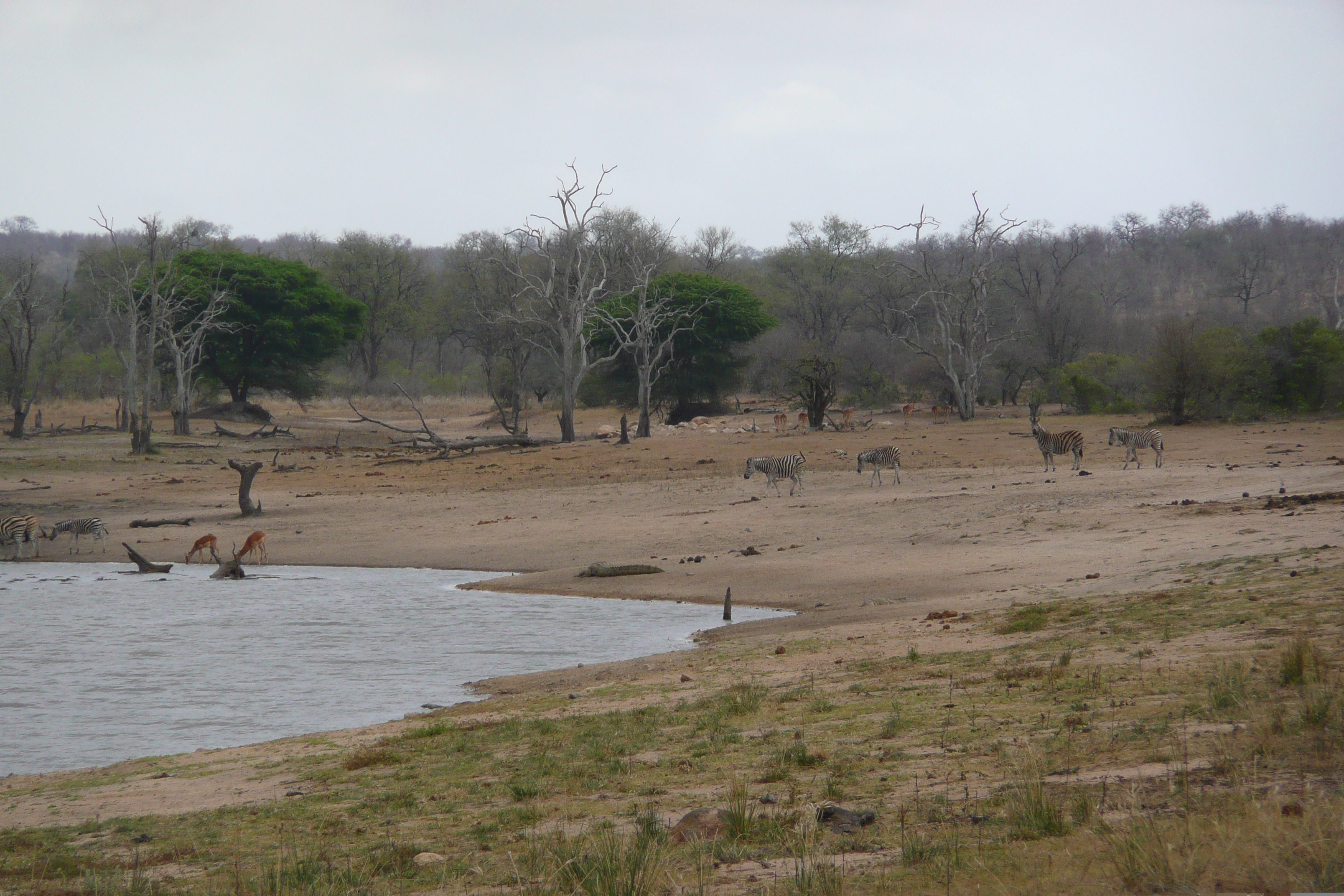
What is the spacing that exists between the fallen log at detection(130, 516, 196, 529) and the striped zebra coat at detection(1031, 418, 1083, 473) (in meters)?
19.1

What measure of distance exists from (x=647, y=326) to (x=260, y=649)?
97.8ft

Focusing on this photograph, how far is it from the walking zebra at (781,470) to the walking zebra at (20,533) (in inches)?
602

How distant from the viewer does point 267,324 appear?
5309cm

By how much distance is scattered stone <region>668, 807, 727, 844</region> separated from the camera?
5.06m

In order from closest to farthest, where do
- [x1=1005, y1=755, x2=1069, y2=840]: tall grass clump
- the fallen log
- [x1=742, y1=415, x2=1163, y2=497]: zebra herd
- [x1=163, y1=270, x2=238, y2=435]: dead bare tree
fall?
[x1=1005, y1=755, x2=1069, y2=840]: tall grass clump → the fallen log → [x1=742, y1=415, x2=1163, y2=497]: zebra herd → [x1=163, y1=270, x2=238, y2=435]: dead bare tree

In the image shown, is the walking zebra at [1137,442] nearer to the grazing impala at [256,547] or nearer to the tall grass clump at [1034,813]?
the grazing impala at [256,547]

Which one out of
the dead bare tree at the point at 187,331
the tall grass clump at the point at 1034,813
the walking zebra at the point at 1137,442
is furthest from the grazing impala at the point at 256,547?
the dead bare tree at the point at 187,331

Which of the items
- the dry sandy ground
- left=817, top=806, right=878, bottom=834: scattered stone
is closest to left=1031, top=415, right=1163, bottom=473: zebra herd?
the dry sandy ground

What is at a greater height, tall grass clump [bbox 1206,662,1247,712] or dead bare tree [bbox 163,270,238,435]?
dead bare tree [bbox 163,270,238,435]

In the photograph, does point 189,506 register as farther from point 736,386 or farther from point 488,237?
point 488,237

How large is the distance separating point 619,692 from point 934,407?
1522 inches

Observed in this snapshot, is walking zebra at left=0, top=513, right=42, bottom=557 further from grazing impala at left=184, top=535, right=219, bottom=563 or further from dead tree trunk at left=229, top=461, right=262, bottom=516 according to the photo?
dead tree trunk at left=229, top=461, right=262, bottom=516

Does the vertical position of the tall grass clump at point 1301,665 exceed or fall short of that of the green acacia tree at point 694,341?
it falls short

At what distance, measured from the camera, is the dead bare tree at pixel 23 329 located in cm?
4156
